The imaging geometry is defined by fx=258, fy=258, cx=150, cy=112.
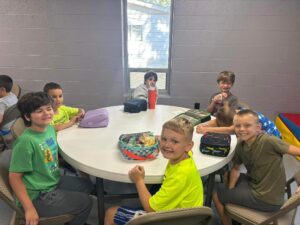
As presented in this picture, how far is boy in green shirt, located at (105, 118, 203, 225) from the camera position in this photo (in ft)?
4.21

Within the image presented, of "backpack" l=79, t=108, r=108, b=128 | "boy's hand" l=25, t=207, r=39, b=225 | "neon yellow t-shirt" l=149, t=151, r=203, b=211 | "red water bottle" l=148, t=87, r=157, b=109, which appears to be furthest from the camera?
"red water bottle" l=148, t=87, r=157, b=109

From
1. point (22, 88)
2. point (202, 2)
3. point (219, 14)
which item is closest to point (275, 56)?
point (219, 14)

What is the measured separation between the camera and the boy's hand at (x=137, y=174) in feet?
4.66

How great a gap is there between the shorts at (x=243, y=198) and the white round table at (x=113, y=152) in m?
0.23

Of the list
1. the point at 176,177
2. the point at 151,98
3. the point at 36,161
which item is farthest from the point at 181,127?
the point at 151,98

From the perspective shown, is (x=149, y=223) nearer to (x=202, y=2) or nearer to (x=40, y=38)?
(x=202, y=2)

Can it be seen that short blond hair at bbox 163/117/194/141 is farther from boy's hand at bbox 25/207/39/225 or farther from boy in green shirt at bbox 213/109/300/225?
boy's hand at bbox 25/207/39/225

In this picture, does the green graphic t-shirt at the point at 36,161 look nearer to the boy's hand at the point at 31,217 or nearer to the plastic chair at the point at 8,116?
the boy's hand at the point at 31,217

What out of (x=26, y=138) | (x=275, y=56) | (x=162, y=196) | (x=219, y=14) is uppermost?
(x=219, y=14)

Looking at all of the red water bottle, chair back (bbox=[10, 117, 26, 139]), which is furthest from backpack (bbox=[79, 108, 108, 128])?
the red water bottle

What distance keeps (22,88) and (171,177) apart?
331 cm

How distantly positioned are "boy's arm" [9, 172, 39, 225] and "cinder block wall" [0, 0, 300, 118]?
249 centimetres

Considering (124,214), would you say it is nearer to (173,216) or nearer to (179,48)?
(173,216)

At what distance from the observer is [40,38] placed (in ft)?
11.9
